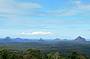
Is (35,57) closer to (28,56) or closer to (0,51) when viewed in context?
(28,56)

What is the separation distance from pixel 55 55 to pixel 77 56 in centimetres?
413

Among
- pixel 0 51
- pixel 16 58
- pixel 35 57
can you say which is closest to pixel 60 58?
pixel 35 57

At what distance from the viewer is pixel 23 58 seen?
41.6 metres

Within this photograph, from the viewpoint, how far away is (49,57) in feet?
138

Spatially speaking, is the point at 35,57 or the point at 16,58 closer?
the point at 35,57

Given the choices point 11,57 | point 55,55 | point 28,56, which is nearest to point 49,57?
point 55,55

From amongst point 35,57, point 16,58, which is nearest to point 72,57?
point 35,57

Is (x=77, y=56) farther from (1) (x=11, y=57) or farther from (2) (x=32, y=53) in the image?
(1) (x=11, y=57)

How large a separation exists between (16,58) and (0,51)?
11.3 feet

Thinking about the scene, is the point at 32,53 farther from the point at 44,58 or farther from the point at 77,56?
the point at 77,56

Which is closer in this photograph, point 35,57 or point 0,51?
point 35,57

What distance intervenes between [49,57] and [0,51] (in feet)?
32.2

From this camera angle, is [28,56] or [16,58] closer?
[28,56]

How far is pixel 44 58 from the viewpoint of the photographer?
145 feet
